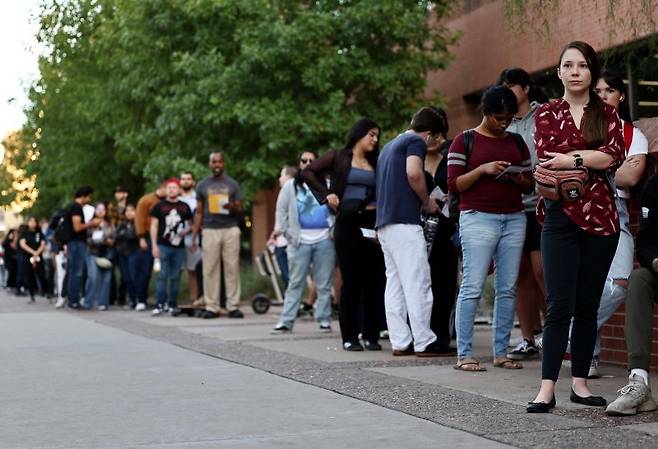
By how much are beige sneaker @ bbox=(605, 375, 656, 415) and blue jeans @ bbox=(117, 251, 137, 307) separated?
14.1m

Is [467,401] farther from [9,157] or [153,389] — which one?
[9,157]

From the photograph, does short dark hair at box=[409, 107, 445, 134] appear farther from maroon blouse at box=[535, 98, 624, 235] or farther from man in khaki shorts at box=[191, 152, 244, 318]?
man in khaki shorts at box=[191, 152, 244, 318]

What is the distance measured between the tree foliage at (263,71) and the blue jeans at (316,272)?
32.8 ft

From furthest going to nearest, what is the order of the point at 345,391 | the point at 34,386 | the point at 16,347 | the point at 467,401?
the point at 16,347, the point at 34,386, the point at 345,391, the point at 467,401

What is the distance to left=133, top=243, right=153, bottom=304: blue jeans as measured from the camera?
1959 cm

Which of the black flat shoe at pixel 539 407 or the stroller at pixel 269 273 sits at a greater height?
the stroller at pixel 269 273

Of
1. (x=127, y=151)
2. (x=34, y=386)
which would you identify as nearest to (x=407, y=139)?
(x=34, y=386)

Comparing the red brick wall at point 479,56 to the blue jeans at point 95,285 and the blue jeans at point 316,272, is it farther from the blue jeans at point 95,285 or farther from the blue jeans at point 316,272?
the blue jeans at point 316,272

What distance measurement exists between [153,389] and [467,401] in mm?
2083

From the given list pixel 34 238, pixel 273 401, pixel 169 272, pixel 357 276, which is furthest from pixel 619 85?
pixel 34 238

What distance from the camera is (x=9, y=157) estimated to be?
42375 millimetres

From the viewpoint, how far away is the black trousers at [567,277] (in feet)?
→ 21.1

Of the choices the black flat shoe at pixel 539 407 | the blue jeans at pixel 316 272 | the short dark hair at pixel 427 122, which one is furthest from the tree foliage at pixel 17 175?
the black flat shoe at pixel 539 407

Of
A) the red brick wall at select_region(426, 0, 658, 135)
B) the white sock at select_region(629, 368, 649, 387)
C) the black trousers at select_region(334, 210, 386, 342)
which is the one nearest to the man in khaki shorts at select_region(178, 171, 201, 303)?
the red brick wall at select_region(426, 0, 658, 135)
